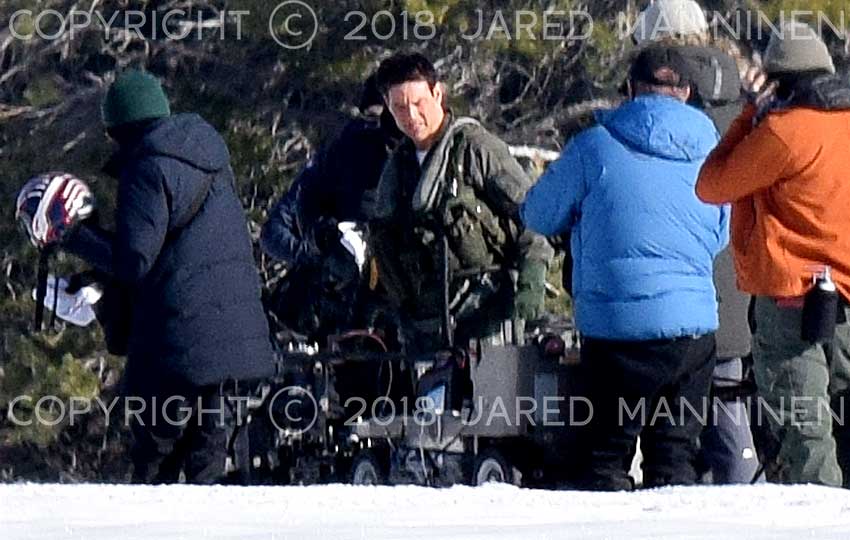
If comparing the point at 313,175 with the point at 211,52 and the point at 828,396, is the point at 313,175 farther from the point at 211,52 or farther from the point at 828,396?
the point at 211,52

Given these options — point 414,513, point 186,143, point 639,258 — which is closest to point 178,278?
point 186,143

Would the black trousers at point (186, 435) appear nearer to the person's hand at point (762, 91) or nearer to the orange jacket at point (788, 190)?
the orange jacket at point (788, 190)

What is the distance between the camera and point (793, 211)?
7.57 meters

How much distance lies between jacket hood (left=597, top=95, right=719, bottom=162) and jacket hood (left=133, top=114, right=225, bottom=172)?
1.19 meters

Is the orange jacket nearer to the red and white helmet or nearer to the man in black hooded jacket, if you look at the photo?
the man in black hooded jacket

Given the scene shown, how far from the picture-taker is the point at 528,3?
1471 cm

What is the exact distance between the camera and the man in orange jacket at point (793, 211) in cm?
748

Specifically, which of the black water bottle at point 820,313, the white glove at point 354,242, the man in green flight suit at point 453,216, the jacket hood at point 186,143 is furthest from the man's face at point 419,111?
the black water bottle at point 820,313

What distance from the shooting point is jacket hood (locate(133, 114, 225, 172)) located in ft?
26.0

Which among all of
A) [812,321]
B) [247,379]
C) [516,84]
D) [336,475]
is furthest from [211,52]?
[812,321]

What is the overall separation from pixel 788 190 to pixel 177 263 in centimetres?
186

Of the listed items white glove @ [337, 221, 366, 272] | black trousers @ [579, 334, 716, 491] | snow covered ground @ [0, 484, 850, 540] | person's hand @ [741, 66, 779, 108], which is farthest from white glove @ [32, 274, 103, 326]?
person's hand @ [741, 66, 779, 108]

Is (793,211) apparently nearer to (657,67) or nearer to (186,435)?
(657,67)

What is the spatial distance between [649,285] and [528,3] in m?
7.16
